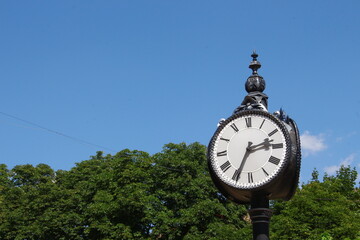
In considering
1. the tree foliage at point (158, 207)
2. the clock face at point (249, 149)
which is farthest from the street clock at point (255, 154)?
the tree foliage at point (158, 207)

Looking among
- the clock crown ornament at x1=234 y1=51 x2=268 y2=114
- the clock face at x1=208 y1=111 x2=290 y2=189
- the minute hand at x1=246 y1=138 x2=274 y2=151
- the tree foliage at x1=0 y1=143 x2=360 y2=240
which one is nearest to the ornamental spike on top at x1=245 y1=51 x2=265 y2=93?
the clock crown ornament at x1=234 y1=51 x2=268 y2=114

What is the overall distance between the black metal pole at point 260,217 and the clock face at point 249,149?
19cm

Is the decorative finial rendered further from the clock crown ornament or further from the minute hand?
the minute hand

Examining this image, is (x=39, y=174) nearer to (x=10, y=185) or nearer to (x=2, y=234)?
(x=10, y=185)

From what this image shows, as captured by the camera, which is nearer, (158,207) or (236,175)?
(236,175)

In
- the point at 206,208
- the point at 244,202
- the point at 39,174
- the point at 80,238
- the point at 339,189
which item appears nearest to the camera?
the point at 244,202

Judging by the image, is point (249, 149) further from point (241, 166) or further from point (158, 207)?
point (158, 207)

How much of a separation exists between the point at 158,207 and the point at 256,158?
24.0 m

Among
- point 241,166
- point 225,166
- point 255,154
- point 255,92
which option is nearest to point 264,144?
point 255,154

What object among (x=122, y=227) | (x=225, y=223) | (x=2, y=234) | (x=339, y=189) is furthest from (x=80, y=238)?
(x=339, y=189)

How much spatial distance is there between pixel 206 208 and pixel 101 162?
1087 cm

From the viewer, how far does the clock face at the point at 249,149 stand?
16.5 feet

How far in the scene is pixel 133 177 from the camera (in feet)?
99.1

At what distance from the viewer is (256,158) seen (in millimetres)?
5152
